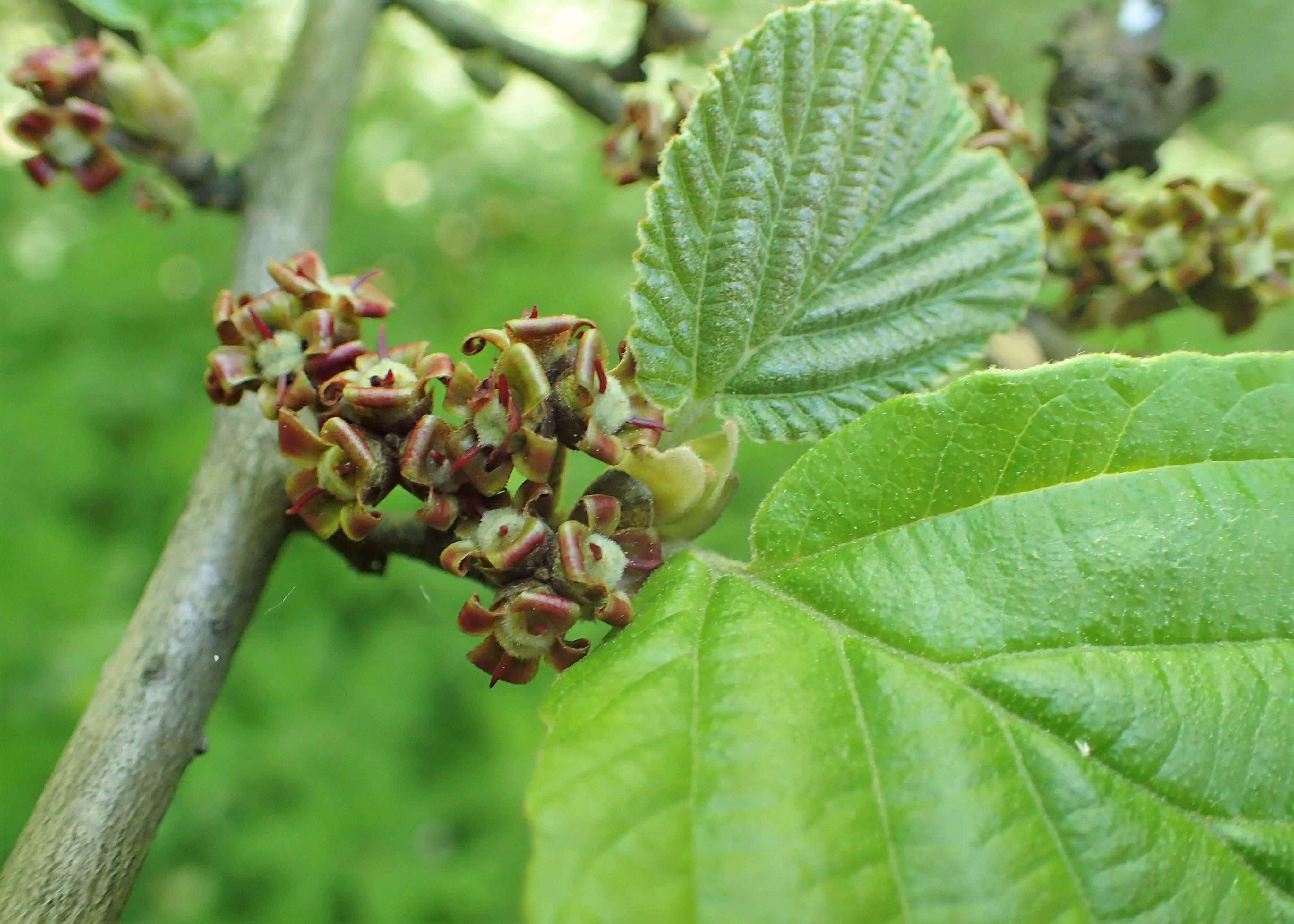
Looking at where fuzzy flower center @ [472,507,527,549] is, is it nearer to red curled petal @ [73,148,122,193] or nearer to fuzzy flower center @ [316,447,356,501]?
fuzzy flower center @ [316,447,356,501]

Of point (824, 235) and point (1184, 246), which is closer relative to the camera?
point (824, 235)

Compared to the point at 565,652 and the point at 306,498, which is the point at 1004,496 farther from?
the point at 306,498

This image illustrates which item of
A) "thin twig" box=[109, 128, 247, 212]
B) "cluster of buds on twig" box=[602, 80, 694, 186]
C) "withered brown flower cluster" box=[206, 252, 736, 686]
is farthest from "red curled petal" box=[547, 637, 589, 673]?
"thin twig" box=[109, 128, 247, 212]

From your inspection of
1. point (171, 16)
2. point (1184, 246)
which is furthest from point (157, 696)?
point (1184, 246)

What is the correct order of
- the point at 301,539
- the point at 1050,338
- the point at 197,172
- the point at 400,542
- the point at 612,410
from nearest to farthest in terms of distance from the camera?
the point at 612,410
the point at 400,542
the point at 197,172
the point at 1050,338
the point at 301,539

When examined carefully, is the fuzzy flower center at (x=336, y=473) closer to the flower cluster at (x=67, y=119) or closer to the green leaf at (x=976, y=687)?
the green leaf at (x=976, y=687)
